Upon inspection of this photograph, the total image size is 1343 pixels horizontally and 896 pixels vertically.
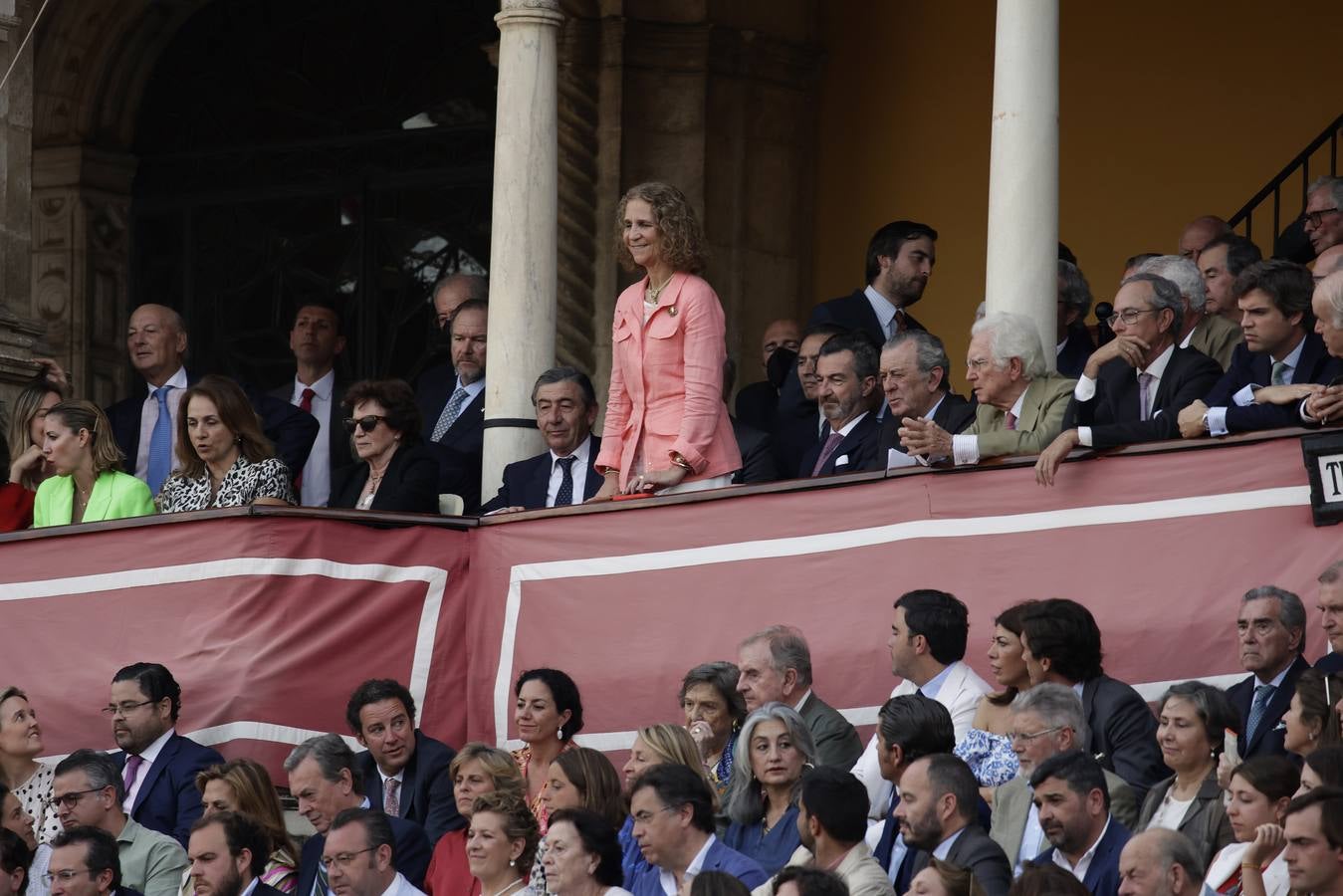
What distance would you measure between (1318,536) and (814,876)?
287 cm

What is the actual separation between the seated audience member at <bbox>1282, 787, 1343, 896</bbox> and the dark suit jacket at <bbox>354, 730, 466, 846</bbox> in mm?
3784

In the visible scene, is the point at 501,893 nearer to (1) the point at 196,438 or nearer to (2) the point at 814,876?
(2) the point at 814,876

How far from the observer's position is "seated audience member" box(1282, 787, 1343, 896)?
847 cm

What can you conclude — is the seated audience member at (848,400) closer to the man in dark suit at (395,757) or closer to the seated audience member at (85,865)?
the man in dark suit at (395,757)

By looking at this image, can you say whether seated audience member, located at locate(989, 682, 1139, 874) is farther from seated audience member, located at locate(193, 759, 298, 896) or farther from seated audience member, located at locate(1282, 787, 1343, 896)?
seated audience member, located at locate(193, 759, 298, 896)

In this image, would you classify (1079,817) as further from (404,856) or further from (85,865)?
(85,865)

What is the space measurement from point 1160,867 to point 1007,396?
10.7 feet

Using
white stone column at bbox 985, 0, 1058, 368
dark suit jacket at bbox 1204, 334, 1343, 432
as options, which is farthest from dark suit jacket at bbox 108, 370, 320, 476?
dark suit jacket at bbox 1204, 334, 1343, 432

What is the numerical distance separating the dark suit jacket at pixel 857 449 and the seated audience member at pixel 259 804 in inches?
103

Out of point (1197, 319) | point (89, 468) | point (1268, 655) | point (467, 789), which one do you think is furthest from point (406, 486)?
point (1268, 655)

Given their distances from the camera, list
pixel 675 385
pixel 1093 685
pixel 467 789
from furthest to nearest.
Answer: pixel 675 385 → pixel 467 789 → pixel 1093 685

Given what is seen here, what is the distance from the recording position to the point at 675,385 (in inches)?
500

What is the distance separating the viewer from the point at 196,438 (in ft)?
42.2

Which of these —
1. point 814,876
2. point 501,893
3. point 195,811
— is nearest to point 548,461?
point 195,811
